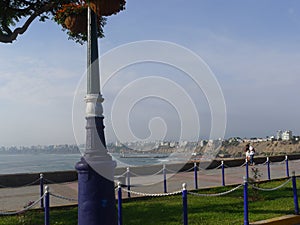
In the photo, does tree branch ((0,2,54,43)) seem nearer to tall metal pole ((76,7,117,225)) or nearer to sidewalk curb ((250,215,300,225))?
tall metal pole ((76,7,117,225))

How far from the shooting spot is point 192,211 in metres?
9.93

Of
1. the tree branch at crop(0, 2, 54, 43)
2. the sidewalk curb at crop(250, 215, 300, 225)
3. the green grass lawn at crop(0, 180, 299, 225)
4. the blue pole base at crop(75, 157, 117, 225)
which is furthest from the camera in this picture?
the tree branch at crop(0, 2, 54, 43)

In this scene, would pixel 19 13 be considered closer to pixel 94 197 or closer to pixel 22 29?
pixel 22 29

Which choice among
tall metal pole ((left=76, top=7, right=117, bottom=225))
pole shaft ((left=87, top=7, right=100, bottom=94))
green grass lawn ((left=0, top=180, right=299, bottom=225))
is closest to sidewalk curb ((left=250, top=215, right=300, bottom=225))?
green grass lawn ((left=0, top=180, right=299, bottom=225))

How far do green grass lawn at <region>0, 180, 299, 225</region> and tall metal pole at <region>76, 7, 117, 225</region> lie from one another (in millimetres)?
3738

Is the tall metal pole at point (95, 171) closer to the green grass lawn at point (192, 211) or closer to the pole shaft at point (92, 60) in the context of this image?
the pole shaft at point (92, 60)

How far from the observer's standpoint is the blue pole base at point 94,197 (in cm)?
501

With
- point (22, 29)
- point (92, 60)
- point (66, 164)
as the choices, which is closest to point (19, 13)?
point (22, 29)

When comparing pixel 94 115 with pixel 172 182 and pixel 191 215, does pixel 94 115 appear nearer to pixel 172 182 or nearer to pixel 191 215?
pixel 191 215

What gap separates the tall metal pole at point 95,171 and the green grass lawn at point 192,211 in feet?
12.3

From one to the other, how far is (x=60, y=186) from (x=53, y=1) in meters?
8.74

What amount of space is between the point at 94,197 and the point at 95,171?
330 mm

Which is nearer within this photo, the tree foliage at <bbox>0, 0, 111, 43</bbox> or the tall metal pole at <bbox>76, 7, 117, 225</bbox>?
the tall metal pole at <bbox>76, 7, 117, 225</bbox>

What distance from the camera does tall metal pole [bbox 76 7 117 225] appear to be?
5020mm
